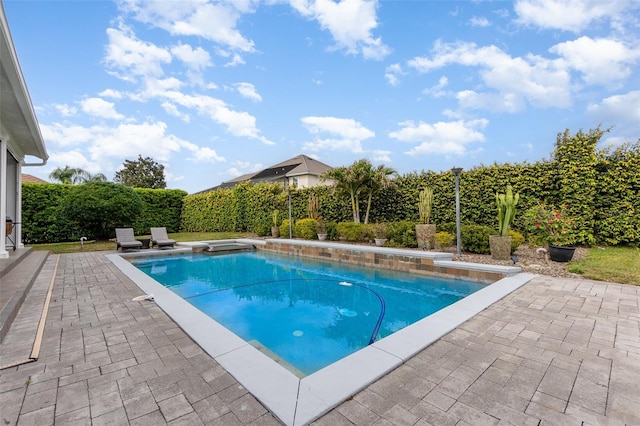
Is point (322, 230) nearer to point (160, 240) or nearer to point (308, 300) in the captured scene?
point (160, 240)

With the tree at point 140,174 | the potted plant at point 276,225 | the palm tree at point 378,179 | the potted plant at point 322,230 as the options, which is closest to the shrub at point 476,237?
the palm tree at point 378,179

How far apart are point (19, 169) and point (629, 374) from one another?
48.5ft

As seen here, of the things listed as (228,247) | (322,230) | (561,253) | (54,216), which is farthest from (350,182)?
(54,216)

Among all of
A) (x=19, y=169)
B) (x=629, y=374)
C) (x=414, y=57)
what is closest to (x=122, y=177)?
(x=19, y=169)

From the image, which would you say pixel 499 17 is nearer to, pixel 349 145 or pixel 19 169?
pixel 349 145

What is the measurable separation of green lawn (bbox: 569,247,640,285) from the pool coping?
3503 mm

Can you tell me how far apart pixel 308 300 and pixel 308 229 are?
751 centimetres

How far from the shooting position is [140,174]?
122ft

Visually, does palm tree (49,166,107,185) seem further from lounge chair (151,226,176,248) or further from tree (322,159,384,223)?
tree (322,159,384,223)

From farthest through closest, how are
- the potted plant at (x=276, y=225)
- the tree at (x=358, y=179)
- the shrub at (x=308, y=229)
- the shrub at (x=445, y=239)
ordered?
the potted plant at (x=276, y=225) → the shrub at (x=308, y=229) → the tree at (x=358, y=179) → the shrub at (x=445, y=239)

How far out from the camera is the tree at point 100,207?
1327 centimetres

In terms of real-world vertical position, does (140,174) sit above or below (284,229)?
above

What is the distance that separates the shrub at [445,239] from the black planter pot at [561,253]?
2425mm

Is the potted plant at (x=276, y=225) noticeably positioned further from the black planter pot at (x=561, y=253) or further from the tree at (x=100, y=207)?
the black planter pot at (x=561, y=253)
